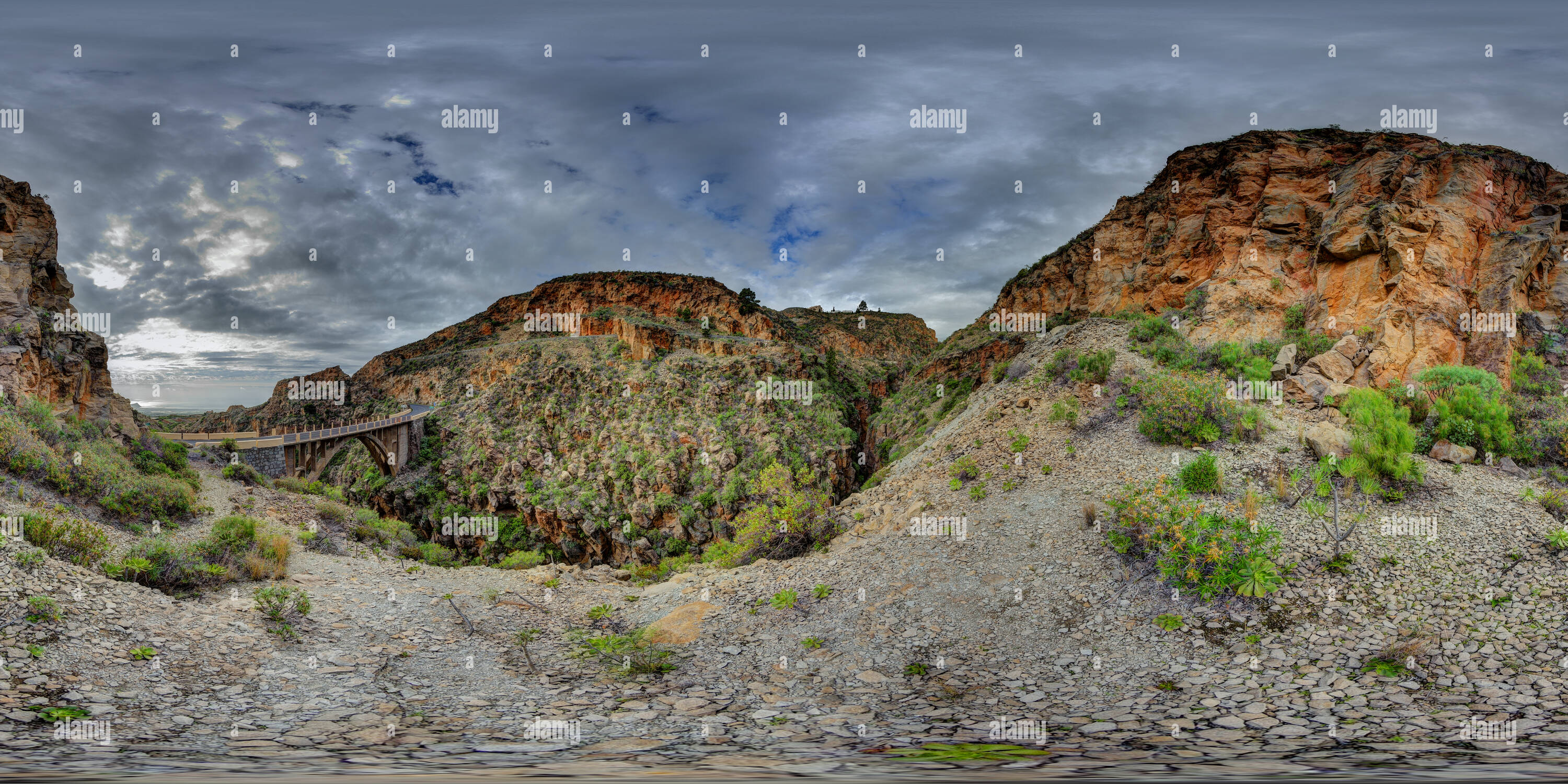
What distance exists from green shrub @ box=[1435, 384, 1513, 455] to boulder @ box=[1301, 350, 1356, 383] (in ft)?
7.23

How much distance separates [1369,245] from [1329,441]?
28.0 ft

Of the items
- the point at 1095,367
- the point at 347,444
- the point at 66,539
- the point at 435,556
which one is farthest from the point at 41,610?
the point at 347,444

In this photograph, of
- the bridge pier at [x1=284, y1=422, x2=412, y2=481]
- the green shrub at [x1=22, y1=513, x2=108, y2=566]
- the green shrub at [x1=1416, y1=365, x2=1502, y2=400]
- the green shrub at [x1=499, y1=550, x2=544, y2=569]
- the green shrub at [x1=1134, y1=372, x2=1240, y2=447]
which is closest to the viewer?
the green shrub at [x1=22, y1=513, x2=108, y2=566]

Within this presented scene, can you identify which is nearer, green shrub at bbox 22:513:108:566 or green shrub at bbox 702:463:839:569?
green shrub at bbox 22:513:108:566

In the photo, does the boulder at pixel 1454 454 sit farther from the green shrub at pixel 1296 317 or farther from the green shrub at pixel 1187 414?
the green shrub at pixel 1296 317

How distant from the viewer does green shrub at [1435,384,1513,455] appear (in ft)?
38.1

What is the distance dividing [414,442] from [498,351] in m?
16.3

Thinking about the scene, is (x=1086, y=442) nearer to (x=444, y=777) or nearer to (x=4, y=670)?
(x=444, y=777)

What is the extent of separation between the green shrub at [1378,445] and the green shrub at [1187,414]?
84.5 inches

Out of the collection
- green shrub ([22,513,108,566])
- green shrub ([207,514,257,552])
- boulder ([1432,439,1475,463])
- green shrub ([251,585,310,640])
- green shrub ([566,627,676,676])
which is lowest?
green shrub ([566,627,676,676])

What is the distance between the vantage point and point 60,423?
16.3m

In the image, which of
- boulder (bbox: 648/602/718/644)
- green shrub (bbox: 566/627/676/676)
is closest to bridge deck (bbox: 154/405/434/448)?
green shrub (bbox: 566/627/676/676)

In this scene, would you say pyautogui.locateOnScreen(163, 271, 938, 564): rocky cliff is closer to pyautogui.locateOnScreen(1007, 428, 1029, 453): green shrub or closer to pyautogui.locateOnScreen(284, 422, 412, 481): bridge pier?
pyautogui.locateOnScreen(284, 422, 412, 481): bridge pier

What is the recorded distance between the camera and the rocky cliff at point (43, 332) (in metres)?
16.8
